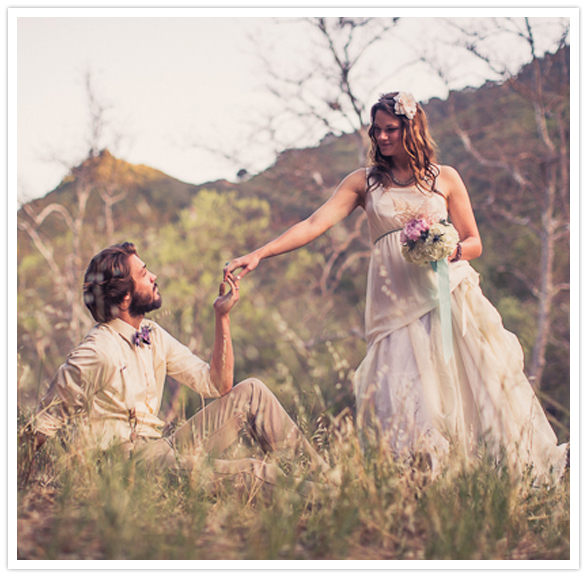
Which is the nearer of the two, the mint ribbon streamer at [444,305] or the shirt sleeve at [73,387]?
the shirt sleeve at [73,387]

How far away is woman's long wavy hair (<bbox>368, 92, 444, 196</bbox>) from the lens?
9.25 ft

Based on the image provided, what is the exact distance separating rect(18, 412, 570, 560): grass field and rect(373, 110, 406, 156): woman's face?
4.64ft

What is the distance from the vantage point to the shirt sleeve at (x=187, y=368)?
105 inches

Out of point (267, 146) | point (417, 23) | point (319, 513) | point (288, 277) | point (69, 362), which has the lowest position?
point (319, 513)

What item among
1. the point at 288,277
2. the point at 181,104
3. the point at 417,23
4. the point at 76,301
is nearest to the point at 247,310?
the point at 288,277

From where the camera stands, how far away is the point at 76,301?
1315 cm

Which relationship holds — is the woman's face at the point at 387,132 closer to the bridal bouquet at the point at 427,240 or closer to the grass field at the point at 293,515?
the bridal bouquet at the point at 427,240

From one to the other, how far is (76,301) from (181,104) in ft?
16.5

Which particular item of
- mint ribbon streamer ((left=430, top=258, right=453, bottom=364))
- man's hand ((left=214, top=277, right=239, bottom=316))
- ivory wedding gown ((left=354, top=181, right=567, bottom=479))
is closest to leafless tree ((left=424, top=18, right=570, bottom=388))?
ivory wedding gown ((left=354, top=181, right=567, bottom=479))

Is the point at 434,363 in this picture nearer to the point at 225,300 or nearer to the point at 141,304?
the point at 225,300

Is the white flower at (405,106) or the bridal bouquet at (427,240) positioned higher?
the white flower at (405,106)

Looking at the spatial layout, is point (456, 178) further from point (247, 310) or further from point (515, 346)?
point (247, 310)

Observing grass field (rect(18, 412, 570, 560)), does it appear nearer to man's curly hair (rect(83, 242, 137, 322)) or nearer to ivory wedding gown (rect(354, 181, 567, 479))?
ivory wedding gown (rect(354, 181, 567, 479))

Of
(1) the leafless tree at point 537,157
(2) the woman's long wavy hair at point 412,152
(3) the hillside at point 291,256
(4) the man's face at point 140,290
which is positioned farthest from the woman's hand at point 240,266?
(3) the hillside at point 291,256
